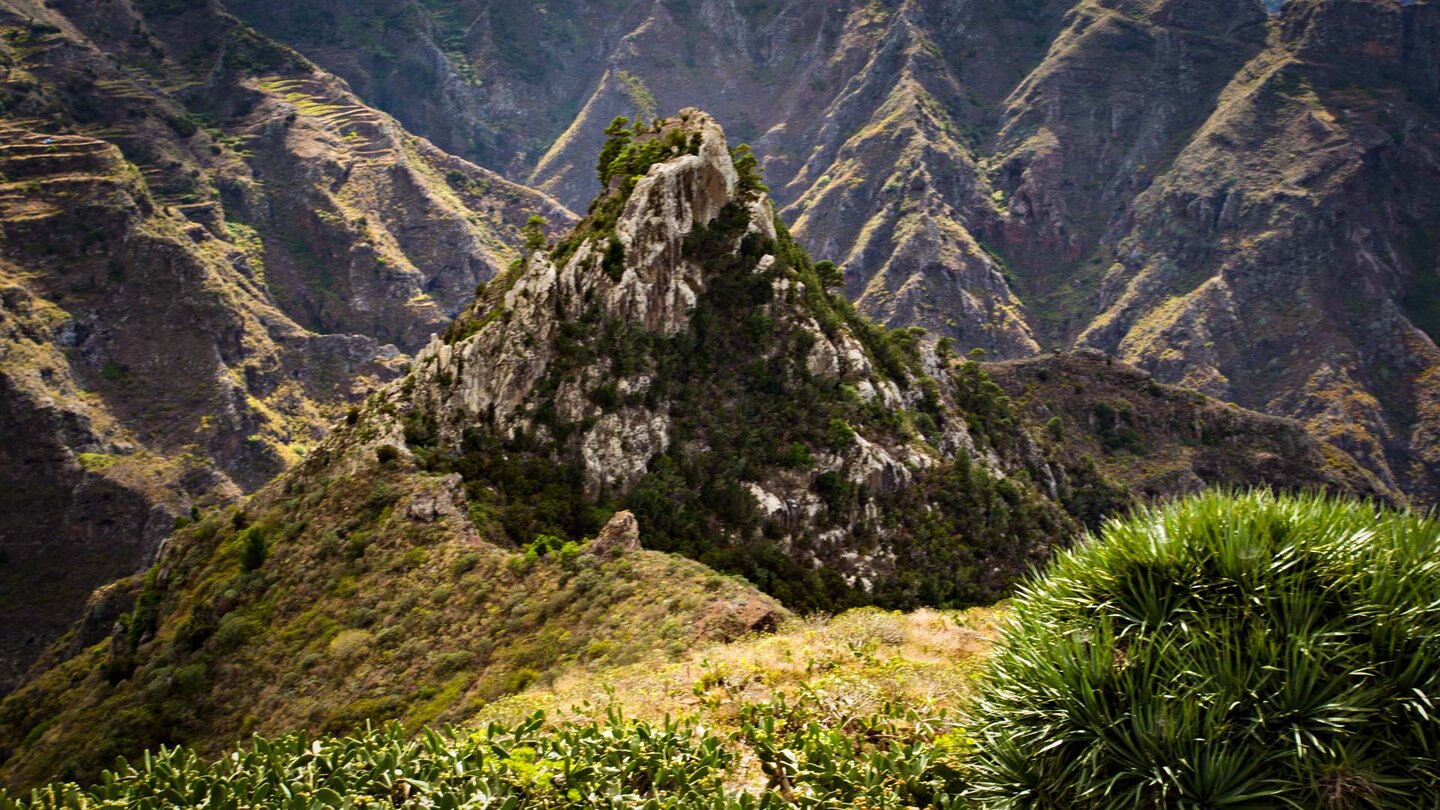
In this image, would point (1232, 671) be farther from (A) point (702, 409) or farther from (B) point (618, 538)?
(A) point (702, 409)

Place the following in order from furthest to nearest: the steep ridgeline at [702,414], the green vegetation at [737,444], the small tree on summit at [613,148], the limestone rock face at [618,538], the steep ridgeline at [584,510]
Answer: the small tree on summit at [613,148]
the steep ridgeline at [702,414]
the green vegetation at [737,444]
the limestone rock face at [618,538]
the steep ridgeline at [584,510]

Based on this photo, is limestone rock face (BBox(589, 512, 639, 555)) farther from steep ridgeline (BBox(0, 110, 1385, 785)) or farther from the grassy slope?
the grassy slope

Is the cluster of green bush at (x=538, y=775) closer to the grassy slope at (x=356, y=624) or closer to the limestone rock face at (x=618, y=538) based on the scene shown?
the grassy slope at (x=356, y=624)

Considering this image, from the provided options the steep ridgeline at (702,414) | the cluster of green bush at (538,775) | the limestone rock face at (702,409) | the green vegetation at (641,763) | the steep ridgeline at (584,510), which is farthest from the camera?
the limestone rock face at (702,409)

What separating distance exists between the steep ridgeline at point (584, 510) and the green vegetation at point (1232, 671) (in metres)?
17.3

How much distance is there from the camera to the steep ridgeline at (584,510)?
3806 centimetres

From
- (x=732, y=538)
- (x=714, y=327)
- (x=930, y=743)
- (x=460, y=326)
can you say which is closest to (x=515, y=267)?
(x=460, y=326)

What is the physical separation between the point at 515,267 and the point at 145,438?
123108mm

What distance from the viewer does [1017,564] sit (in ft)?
212

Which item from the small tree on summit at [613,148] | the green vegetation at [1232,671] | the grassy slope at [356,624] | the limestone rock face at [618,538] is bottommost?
the grassy slope at [356,624]

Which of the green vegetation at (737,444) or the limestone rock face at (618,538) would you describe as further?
the green vegetation at (737,444)

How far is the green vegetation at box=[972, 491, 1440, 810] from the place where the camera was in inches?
364

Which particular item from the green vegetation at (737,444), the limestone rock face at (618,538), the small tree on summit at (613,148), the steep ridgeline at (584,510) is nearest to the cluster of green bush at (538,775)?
the steep ridgeline at (584,510)

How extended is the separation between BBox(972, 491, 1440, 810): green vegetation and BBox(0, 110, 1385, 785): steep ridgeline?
56.8 feet
